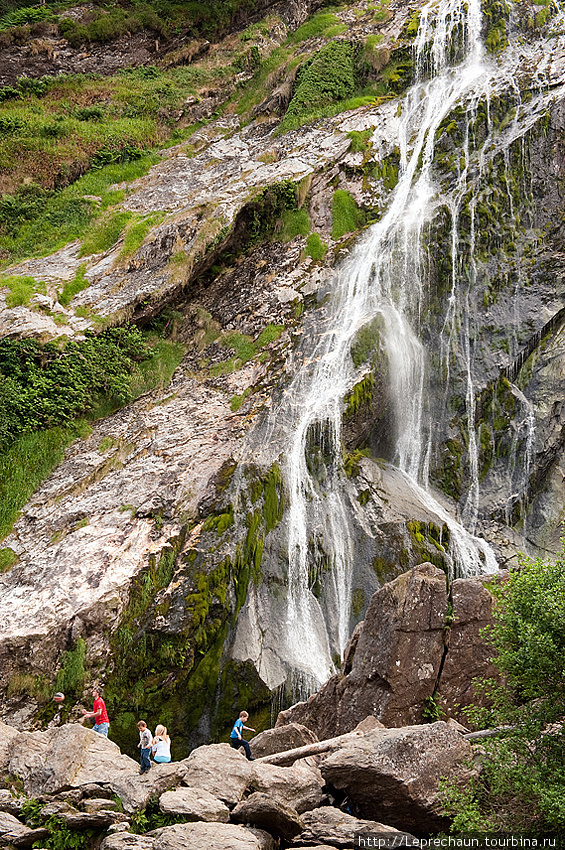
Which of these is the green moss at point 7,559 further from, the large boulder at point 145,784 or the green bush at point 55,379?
the large boulder at point 145,784

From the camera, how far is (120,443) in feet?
60.8

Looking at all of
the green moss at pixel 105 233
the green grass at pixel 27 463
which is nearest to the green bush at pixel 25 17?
the green moss at pixel 105 233

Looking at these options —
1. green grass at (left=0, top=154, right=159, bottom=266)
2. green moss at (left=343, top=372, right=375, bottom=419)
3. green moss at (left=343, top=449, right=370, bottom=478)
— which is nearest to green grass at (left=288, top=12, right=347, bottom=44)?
green grass at (left=0, top=154, right=159, bottom=266)

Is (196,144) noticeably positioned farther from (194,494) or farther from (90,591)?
(90,591)

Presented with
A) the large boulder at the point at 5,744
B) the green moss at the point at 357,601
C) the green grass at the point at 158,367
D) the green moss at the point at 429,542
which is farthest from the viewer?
the green grass at the point at 158,367

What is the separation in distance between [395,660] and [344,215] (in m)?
18.1

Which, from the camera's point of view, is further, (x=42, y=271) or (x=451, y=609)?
(x=42, y=271)

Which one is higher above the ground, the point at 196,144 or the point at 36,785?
the point at 196,144

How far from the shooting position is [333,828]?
867 centimetres

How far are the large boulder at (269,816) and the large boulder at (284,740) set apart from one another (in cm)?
211

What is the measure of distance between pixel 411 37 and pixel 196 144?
11059 mm

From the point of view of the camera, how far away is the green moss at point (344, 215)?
79.6 feet

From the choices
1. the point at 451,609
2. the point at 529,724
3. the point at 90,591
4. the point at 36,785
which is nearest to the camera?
the point at 529,724

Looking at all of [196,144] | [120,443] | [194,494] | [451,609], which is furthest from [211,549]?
[196,144]
